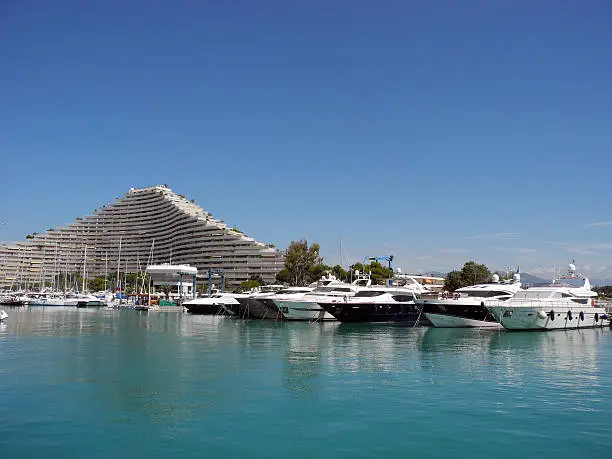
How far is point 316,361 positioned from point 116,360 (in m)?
11.6

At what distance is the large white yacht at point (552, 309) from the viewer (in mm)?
53094

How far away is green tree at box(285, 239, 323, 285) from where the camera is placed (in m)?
120

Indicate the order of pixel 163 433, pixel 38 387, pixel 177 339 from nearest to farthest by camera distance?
pixel 163 433, pixel 38 387, pixel 177 339

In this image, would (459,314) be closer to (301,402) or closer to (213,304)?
(301,402)

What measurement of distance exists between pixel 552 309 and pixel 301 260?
70265mm

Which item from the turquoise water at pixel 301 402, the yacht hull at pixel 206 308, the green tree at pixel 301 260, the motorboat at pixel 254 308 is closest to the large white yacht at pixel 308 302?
the motorboat at pixel 254 308

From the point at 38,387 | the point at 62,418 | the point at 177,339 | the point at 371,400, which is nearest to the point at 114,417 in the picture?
the point at 62,418

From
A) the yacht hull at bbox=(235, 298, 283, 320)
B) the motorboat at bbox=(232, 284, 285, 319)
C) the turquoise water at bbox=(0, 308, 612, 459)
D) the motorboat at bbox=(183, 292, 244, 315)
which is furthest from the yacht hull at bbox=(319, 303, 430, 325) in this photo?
the turquoise water at bbox=(0, 308, 612, 459)

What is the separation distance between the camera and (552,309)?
5438cm

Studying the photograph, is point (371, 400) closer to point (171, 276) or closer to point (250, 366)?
point (250, 366)

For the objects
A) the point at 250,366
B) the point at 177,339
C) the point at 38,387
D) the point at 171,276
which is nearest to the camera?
the point at 38,387

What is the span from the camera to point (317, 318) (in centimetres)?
6850

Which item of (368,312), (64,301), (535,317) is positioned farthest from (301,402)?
(64,301)

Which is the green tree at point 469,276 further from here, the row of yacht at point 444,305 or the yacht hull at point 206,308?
the yacht hull at point 206,308
